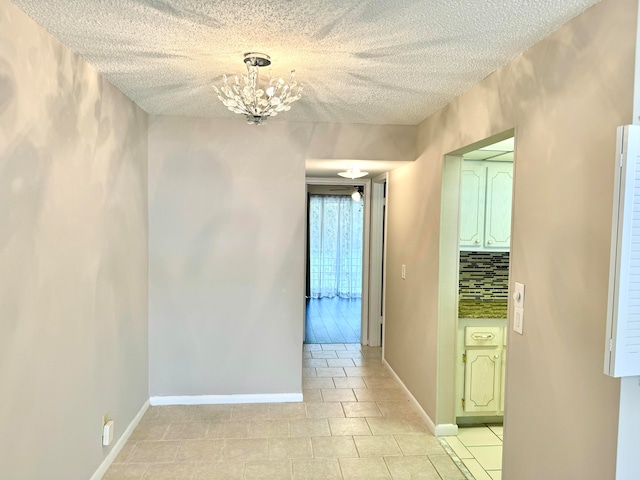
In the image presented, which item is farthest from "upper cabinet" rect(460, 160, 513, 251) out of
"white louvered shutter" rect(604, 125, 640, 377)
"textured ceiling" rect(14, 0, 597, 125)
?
"white louvered shutter" rect(604, 125, 640, 377)

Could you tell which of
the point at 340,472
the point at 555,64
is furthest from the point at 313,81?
the point at 340,472

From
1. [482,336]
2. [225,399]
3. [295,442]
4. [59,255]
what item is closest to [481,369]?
[482,336]

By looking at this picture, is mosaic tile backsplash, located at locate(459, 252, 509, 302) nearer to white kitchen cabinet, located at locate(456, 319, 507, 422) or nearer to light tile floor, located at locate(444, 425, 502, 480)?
white kitchen cabinet, located at locate(456, 319, 507, 422)

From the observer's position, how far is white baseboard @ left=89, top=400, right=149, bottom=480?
8.80 feet

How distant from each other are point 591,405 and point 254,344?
2.69 meters

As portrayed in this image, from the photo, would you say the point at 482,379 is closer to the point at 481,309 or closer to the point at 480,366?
the point at 480,366

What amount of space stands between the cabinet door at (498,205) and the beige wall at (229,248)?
1.07 meters

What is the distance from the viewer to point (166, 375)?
149 inches

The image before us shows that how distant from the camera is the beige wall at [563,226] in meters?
1.62

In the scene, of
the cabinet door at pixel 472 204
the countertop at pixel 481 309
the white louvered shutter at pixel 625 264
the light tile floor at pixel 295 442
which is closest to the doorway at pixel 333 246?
the light tile floor at pixel 295 442

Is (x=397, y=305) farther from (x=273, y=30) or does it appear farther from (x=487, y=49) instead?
(x=273, y=30)

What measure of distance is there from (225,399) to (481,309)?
7.47ft

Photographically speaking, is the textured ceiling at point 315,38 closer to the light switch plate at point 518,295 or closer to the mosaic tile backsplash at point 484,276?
the light switch plate at point 518,295

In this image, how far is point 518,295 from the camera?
2240mm
